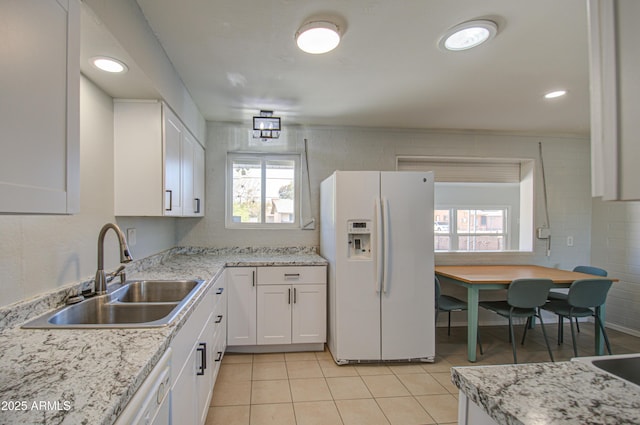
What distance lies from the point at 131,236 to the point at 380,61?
84.9 inches

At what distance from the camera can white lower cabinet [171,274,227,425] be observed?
127cm

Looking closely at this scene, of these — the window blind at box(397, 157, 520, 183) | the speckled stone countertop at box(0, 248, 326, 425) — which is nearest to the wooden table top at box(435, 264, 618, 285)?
the window blind at box(397, 157, 520, 183)

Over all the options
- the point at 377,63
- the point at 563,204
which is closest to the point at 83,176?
the point at 377,63

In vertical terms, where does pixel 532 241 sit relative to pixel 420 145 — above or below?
below

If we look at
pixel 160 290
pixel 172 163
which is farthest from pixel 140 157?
pixel 160 290

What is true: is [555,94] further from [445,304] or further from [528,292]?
[445,304]

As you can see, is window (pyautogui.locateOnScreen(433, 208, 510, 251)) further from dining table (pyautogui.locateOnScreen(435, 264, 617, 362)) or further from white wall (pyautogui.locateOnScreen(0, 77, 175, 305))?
white wall (pyautogui.locateOnScreen(0, 77, 175, 305))

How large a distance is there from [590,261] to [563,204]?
→ 829 millimetres

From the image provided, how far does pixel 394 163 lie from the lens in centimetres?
380

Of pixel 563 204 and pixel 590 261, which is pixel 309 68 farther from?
pixel 590 261

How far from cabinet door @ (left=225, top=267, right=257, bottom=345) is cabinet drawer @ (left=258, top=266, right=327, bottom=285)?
0.34 ft

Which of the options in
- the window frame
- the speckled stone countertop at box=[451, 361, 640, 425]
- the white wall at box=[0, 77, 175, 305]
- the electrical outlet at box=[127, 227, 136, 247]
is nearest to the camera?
the speckled stone countertop at box=[451, 361, 640, 425]

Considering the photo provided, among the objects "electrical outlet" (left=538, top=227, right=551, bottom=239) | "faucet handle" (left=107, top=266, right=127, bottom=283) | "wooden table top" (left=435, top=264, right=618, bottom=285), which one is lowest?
"wooden table top" (left=435, top=264, right=618, bottom=285)

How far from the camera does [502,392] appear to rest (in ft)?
2.57
